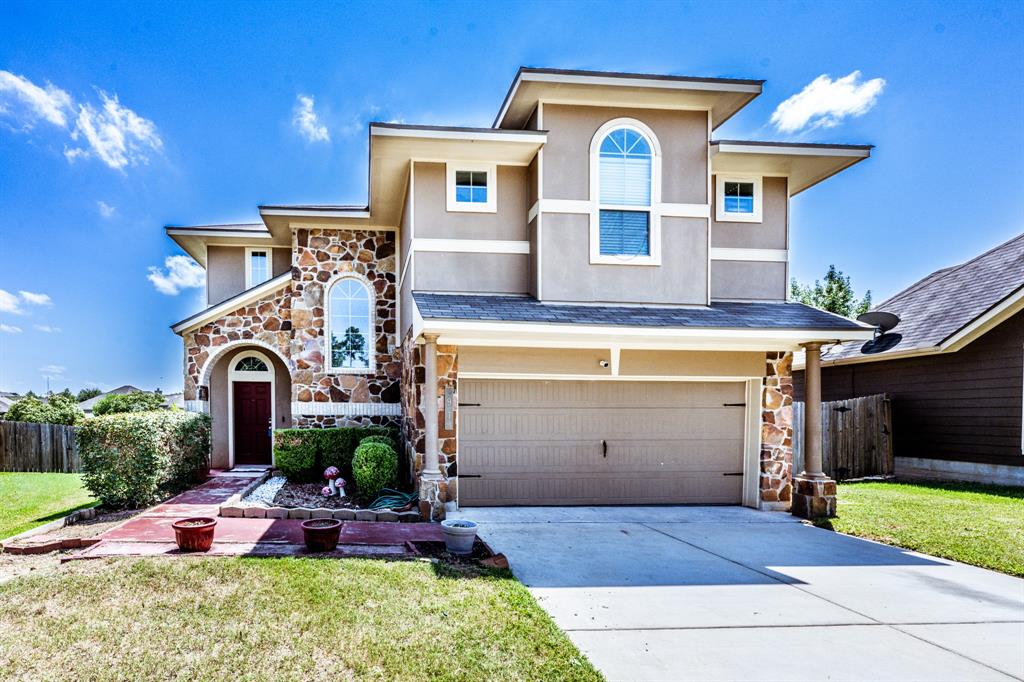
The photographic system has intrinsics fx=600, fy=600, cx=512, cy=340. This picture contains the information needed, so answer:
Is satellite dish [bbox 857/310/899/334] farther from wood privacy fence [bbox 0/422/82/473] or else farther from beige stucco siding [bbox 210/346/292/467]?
wood privacy fence [bbox 0/422/82/473]

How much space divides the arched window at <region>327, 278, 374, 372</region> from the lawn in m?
6.92

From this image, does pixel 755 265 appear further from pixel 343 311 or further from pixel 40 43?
pixel 40 43

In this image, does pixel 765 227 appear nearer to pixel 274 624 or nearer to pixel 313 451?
pixel 313 451

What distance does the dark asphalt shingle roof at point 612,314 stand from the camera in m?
8.68

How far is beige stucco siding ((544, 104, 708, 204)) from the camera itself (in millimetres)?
9797

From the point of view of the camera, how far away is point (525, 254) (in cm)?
1027

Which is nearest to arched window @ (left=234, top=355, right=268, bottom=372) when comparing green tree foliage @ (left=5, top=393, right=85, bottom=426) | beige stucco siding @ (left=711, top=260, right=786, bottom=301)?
beige stucco siding @ (left=711, top=260, right=786, bottom=301)

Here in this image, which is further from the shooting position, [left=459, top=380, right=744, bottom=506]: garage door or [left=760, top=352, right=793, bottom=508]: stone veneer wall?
[left=760, top=352, right=793, bottom=508]: stone veneer wall

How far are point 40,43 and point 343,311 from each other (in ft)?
30.7

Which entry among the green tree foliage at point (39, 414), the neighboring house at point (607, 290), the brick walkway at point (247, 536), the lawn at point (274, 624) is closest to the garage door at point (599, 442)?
the neighboring house at point (607, 290)

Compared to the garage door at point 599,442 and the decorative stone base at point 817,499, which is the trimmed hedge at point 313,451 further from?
the decorative stone base at point 817,499

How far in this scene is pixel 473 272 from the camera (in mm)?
10102

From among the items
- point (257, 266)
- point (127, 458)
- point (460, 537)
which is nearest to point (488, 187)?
point (460, 537)

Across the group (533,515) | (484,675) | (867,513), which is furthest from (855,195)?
(484,675)
